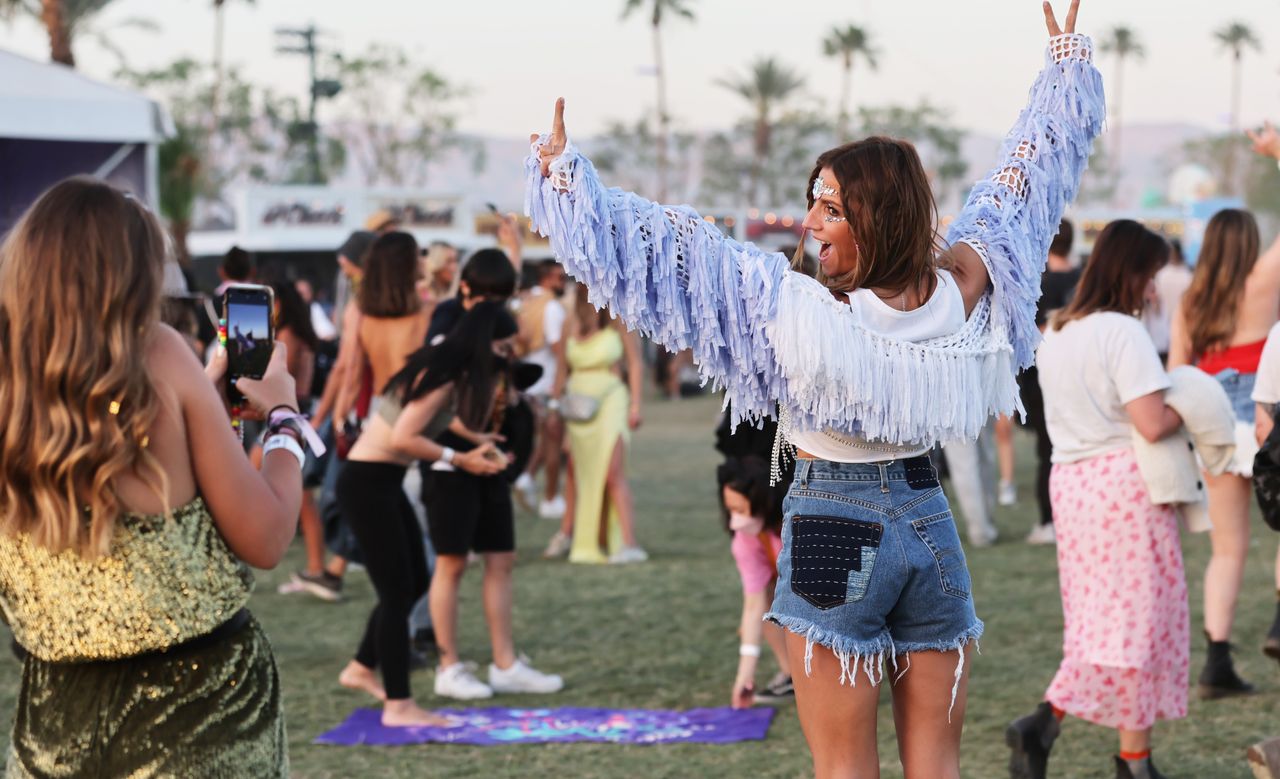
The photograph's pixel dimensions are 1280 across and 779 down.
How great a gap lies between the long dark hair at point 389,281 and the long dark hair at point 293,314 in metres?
1.74

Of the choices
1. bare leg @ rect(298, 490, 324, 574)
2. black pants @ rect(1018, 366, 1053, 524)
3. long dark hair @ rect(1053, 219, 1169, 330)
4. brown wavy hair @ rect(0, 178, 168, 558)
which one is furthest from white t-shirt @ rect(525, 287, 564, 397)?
brown wavy hair @ rect(0, 178, 168, 558)

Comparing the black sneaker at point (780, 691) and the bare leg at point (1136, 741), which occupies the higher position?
the bare leg at point (1136, 741)

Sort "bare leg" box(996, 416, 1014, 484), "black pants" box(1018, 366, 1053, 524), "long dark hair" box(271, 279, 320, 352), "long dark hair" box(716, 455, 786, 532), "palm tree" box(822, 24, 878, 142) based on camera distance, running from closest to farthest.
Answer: "long dark hair" box(716, 455, 786, 532) < "long dark hair" box(271, 279, 320, 352) < "black pants" box(1018, 366, 1053, 524) < "bare leg" box(996, 416, 1014, 484) < "palm tree" box(822, 24, 878, 142)

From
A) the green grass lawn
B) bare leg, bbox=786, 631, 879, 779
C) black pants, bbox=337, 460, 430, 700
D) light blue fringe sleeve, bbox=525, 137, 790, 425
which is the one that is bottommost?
the green grass lawn

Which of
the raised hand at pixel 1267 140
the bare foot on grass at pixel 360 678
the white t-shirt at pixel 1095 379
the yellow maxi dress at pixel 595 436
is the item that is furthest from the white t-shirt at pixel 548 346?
the raised hand at pixel 1267 140

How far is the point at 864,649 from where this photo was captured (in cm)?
309

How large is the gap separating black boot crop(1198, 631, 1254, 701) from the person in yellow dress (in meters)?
4.56

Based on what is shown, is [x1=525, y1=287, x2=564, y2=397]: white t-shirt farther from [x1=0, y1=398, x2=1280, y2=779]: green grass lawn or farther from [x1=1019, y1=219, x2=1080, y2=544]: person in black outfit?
[x1=1019, y1=219, x2=1080, y2=544]: person in black outfit

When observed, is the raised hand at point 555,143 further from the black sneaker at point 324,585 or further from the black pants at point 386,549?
the black sneaker at point 324,585

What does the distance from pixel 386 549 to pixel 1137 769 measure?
9.58 feet

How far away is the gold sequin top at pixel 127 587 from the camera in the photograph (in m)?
2.63

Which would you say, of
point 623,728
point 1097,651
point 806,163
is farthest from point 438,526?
point 806,163

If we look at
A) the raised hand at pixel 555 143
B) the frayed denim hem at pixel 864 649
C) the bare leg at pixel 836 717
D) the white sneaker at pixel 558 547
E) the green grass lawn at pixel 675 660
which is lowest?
the white sneaker at pixel 558 547

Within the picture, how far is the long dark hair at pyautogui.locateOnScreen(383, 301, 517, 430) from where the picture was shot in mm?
6059
